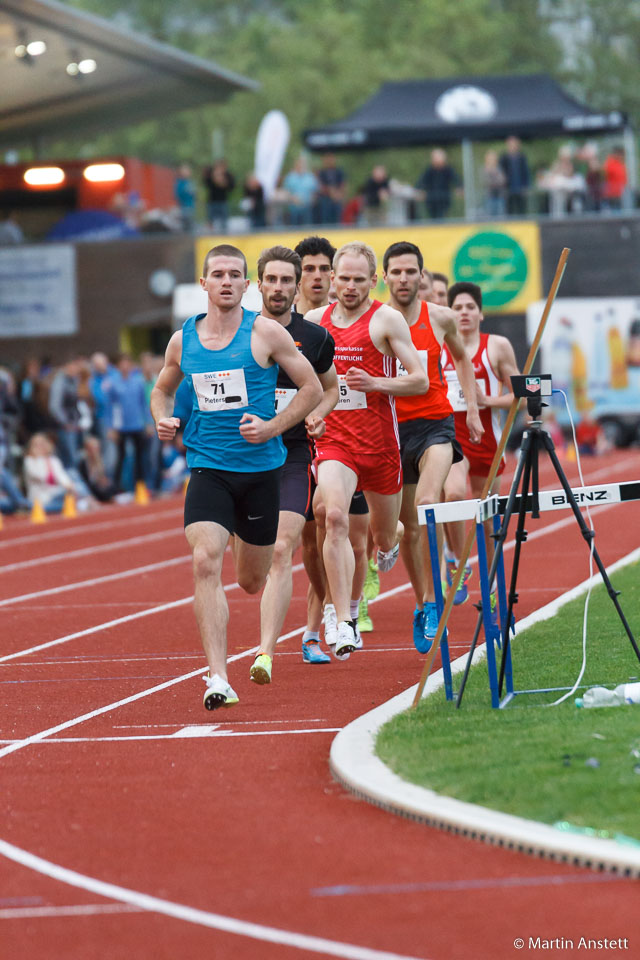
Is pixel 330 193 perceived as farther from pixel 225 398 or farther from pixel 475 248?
pixel 225 398

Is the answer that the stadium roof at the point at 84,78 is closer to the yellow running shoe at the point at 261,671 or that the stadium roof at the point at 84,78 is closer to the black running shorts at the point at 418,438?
the black running shorts at the point at 418,438

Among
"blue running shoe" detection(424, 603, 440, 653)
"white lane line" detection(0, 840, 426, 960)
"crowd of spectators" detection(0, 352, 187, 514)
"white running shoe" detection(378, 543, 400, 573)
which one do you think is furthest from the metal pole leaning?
"crowd of spectators" detection(0, 352, 187, 514)

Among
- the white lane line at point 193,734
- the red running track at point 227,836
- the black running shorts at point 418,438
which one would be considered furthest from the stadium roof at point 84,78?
the white lane line at point 193,734

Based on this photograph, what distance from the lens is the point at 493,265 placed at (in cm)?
3862

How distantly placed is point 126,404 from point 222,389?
1977 cm

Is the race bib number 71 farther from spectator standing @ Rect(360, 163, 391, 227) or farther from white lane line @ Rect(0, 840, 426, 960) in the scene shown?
spectator standing @ Rect(360, 163, 391, 227)

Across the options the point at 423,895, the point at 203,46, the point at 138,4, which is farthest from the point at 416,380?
the point at 138,4

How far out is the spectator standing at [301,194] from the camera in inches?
1500

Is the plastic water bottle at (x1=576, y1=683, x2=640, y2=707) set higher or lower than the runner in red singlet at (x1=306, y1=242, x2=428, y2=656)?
lower

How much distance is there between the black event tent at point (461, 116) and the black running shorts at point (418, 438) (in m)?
29.2

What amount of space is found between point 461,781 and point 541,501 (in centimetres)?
202

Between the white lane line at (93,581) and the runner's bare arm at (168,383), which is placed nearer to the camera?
the runner's bare arm at (168,383)

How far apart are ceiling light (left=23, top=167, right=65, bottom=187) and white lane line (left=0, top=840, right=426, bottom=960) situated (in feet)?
116

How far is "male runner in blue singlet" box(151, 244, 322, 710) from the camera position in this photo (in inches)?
339
